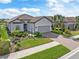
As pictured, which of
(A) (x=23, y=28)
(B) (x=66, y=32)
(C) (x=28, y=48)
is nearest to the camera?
(C) (x=28, y=48)

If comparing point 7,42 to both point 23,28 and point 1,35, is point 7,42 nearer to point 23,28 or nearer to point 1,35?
point 1,35

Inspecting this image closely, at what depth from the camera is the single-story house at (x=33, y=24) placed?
43.8 meters

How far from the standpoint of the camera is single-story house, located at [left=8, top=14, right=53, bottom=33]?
43781mm

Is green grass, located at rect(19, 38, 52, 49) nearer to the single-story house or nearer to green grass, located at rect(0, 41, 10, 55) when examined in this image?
green grass, located at rect(0, 41, 10, 55)

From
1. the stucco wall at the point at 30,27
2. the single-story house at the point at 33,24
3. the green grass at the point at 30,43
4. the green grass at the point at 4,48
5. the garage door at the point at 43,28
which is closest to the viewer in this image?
the green grass at the point at 4,48

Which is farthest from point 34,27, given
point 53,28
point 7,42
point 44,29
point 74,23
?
point 7,42

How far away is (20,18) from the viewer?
4734cm

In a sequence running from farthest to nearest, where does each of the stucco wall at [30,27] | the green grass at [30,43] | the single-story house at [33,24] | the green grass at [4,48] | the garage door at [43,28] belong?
the garage door at [43,28] < the stucco wall at [30,27] < the single-story house at [33,24] < the green grass at [30,43] < the green grass at [4,48]

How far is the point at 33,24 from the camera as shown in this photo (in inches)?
1719

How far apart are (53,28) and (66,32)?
669 cm

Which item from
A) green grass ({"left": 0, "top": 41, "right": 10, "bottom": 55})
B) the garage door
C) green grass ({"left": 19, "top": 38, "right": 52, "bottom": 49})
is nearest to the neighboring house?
the garage door

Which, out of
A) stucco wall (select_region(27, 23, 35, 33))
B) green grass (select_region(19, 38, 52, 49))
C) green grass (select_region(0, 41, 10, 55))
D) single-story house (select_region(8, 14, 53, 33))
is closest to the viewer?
green grass (select_region(0, 41, 10, 55))

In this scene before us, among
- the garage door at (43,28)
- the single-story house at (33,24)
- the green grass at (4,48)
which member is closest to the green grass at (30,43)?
the green grass at (4,48)

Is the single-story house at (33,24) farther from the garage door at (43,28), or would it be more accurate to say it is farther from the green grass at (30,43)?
the green grass at (30,43)
